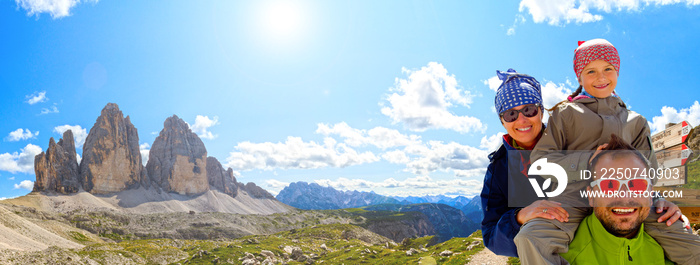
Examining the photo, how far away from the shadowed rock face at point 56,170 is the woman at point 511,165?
235 metres

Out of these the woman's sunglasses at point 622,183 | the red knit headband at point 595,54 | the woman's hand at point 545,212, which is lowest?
the woman's hand at point 545,212

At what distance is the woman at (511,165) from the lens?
4.03 meters

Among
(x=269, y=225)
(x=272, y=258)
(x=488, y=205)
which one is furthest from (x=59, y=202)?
(x=488, y=205)

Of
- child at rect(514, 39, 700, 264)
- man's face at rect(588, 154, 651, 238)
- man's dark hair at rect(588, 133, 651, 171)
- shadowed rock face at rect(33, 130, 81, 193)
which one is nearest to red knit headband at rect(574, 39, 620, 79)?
child at rect(514, 39, 700, 264)

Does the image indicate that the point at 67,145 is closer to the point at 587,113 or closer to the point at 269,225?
the point at 269,225

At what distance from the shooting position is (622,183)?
3301 mm

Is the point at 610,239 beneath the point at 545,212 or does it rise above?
beneath

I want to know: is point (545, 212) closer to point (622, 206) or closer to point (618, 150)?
point (622, 206)

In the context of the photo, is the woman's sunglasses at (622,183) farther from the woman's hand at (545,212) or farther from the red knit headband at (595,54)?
the red knit headband at (595,54)

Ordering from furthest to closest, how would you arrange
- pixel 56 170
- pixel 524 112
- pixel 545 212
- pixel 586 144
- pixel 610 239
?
pixel 56 170
pixel 524 112
pixel 586 144
pixel 545 212
pixel 610 239

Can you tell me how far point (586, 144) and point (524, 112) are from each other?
2.52ft

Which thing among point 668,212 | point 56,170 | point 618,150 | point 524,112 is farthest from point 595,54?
point 56,170

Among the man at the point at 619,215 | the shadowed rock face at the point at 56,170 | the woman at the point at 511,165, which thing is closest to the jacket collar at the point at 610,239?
the man at the point at 619,215

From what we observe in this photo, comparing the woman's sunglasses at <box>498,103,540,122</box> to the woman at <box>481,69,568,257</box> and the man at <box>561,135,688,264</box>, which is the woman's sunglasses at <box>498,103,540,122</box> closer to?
the woman at <box>481,69,568,257</box>
